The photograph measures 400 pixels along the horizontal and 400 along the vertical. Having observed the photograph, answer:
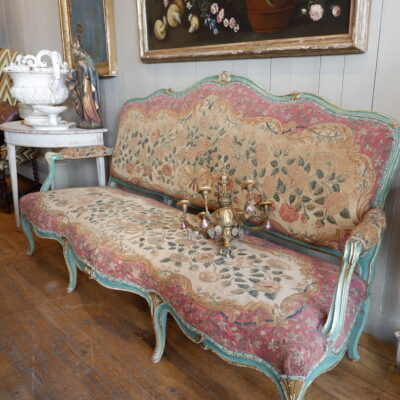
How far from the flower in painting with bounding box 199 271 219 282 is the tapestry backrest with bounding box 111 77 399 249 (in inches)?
16.7

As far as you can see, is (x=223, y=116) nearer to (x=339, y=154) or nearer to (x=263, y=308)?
(x=339, y=154)

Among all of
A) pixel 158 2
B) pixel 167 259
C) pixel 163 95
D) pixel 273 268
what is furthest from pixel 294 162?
pixel 158 2

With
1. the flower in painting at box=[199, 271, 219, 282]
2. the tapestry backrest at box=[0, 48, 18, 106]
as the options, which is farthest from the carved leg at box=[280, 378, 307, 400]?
the tapestry backrest at box=[0, 48, 18, 106]

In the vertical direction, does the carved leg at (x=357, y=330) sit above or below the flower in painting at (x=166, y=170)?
below

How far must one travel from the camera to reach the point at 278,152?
165 cm

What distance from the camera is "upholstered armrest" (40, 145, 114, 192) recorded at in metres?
Answer: 2.47

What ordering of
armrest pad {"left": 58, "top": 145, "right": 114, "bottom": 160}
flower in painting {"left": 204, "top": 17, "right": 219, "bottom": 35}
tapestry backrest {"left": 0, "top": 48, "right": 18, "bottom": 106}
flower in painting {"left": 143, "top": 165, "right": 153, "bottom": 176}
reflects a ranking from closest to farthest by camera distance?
flower in painting {"left": 204, "top": 17, "right": 219, "bottom": 35}
flower in painting {"left": 143, "top": 165, "right": 153, "bottom": 176}
armrest pad {"left": 58, "top": 145, "right": 114, "bottom": 160}
tapestry backrest {"left": 0, "top": 48, "right": 18, "bottom": 106}

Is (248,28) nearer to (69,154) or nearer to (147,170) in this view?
(147,170)

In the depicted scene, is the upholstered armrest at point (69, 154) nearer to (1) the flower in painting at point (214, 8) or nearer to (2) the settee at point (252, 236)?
(2) the settee at point (252, 236)

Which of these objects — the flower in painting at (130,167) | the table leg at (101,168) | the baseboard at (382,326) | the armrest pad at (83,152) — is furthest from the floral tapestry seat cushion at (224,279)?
the table leg at (101,168)

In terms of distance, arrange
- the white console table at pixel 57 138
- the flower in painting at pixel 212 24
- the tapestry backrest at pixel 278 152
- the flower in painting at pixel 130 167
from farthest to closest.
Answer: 1. the white console table at pixel 57 138
2. the flower in painting at pixel 130 167
3. the flower in painting at pixel 212 24
4. the tapestry backrest at pixel 278 152

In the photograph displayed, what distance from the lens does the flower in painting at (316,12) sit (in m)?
1.66

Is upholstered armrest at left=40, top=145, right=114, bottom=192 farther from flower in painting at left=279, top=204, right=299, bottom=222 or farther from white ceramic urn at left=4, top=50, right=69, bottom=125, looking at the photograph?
flower in painting at left=279, top=204, right=299, bottom=222

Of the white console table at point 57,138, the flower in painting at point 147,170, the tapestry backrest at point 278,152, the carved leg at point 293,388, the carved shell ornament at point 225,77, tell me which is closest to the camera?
the carved leg at point 293,388
